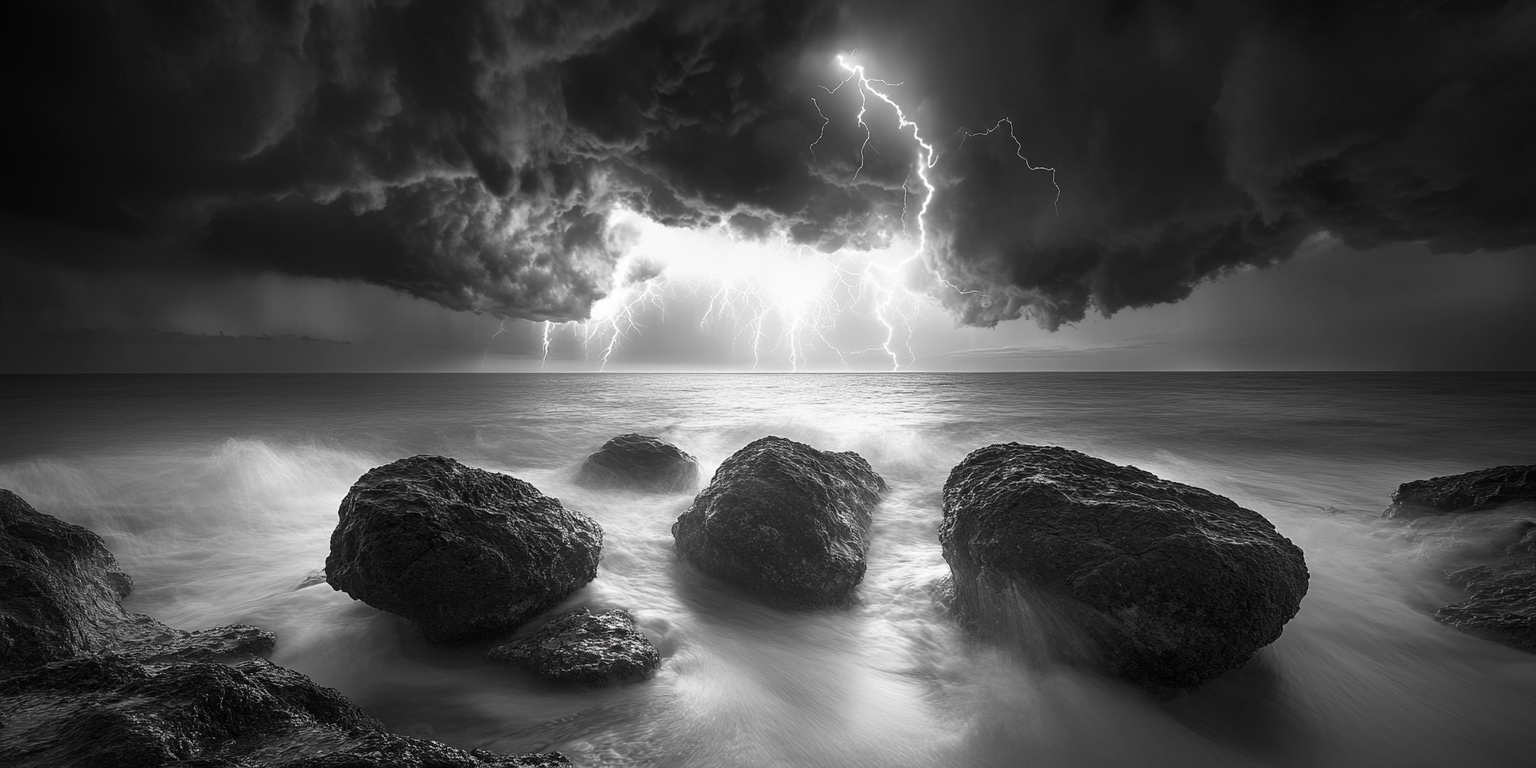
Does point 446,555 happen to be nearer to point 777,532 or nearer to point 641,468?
point 777,532

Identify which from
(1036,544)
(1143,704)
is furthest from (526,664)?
(1143,704)

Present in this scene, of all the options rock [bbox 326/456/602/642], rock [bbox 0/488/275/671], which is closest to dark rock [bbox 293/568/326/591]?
rock [bbox 0/488/275/671]

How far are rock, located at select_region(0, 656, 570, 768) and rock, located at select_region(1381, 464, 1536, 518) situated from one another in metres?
10.9

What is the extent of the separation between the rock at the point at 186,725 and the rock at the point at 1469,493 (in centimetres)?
1093

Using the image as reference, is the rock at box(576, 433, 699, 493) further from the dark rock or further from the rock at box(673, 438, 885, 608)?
the dark rock

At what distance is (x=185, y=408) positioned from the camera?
28.4 m

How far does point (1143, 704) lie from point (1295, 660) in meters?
1.78

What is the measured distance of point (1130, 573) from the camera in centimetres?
373

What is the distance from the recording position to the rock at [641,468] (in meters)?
9.73

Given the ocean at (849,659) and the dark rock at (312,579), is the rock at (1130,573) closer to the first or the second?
the ocean at (849,659)

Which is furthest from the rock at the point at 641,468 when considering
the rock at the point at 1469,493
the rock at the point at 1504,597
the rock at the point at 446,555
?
the rock at the point at 1469,493

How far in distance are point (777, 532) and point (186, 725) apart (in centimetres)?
410

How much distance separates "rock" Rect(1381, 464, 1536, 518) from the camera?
664 centimetres

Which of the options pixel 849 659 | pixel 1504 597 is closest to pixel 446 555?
pixel 849 659
